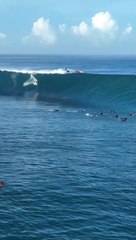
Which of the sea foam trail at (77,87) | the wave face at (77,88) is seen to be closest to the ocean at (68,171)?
the wave face at (77,88)

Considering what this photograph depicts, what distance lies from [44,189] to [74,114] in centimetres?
3625

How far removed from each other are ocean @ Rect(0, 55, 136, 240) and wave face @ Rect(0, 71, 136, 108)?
3.12m

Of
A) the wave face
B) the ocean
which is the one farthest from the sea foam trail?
the ocean

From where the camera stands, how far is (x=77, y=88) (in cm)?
9700

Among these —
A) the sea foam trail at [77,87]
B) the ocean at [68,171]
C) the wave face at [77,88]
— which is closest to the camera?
the ocean at [68,171]

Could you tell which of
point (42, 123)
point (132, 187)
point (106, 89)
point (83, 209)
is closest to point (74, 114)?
point (42, 123)

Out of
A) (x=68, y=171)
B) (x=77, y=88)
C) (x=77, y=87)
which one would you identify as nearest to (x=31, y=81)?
(x=77, y=87)

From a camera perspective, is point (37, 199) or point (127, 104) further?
point (127, 104)

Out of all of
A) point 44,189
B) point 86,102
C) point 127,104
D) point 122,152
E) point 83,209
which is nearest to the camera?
point 83,209

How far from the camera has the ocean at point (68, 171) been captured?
26.4 m

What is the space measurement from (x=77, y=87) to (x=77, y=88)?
56 centimetres

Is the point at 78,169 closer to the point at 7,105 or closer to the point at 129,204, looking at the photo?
the point at 129,204

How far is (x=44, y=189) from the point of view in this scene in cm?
3262

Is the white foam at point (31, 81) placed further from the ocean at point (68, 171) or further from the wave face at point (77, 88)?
the ocean at point (68, 171)
